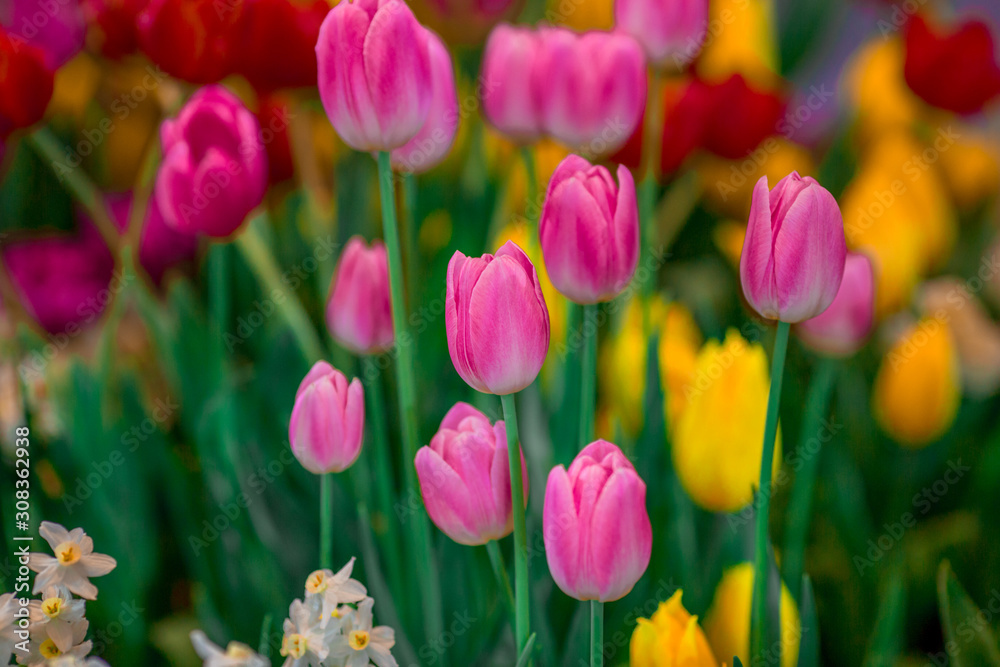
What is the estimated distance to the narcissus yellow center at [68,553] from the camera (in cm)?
32

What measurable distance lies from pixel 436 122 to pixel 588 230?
112 millimetres

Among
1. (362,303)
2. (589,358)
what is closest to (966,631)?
(589,358)

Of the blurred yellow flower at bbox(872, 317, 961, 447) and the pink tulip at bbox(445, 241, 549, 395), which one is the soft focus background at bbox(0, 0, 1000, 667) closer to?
the blurred yellow flower at bbox(872, 317, 961, 447)

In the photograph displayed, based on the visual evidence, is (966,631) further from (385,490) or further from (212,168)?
(212,168)

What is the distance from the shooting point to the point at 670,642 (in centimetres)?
35

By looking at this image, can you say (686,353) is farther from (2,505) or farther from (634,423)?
(2,505)

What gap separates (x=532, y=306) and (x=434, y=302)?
1.25 feet

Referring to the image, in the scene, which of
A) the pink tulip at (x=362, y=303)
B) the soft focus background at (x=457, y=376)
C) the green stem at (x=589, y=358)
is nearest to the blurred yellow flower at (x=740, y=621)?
the soft focus background at (x=457, y=376)

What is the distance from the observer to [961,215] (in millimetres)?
856

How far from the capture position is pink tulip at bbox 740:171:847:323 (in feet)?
0.97

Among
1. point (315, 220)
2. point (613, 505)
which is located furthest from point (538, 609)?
point (315, 220)

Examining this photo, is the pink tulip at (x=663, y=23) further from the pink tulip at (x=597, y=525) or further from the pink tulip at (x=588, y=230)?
the pink tulip at (x=597, y=525)

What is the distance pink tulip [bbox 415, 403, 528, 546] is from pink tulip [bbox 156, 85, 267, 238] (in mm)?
184

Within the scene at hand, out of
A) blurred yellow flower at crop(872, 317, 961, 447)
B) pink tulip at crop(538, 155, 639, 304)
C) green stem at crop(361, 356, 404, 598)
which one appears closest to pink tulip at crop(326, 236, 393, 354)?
green stem at crop(361, 356, 404, 598)
